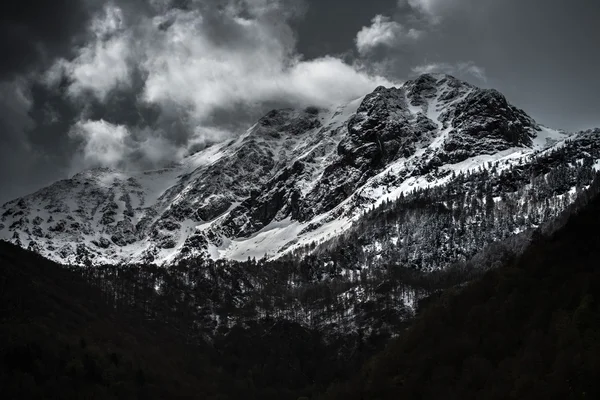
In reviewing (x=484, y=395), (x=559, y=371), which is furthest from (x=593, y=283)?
(x=484, y=395)

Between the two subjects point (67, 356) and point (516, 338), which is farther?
point (67, 356)

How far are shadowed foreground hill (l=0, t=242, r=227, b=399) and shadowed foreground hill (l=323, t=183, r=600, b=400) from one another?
53926 millimetres

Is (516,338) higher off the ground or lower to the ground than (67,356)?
lower

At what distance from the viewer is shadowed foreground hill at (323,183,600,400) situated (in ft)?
331

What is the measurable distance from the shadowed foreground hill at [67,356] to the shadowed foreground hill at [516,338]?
5393 cm

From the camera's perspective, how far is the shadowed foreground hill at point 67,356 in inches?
5236

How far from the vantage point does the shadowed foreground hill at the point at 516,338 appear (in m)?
101

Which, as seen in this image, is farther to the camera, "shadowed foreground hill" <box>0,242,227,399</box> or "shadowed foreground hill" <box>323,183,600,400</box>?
"shadowed foreground hill" <box>0,242,227,399</box>

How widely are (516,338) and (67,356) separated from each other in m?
104

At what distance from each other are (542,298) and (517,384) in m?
26.6

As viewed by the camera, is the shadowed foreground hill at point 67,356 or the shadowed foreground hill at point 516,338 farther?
the shadowed foreground hill at point 67,356

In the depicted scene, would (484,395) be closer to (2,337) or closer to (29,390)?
(29,390)

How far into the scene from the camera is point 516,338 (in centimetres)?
12044

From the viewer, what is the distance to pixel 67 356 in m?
146
